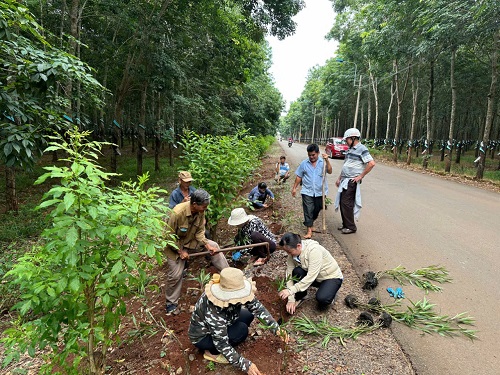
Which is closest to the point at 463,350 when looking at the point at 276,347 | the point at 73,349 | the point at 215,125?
the point at 276,347

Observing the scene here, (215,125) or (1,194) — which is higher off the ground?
(215,125)

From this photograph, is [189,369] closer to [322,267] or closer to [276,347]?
[276,347]

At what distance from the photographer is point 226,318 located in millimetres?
2660

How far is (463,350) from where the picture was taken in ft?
9.34

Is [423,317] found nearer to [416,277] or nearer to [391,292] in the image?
[391,292]

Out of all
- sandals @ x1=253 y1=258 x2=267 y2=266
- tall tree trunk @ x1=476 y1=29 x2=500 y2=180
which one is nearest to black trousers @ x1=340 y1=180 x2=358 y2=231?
sandals @ x1=253 y1=258 x2=267 y2=266

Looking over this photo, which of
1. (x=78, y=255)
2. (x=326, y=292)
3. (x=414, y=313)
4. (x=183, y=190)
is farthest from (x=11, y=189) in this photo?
(x=414, y=313)

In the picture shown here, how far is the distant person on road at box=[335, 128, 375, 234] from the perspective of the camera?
5.41m

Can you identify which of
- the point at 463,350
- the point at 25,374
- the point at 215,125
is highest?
the point at 215,125

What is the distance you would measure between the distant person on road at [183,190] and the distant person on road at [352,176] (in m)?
2.91

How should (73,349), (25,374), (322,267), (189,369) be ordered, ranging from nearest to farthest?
1. (73,349)
2. (189,369)
3. (25,374)
4. (322,267)

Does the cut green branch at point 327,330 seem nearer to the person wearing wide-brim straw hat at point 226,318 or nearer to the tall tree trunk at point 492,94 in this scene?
the person wearing wide-brim straw hat at point 226,318

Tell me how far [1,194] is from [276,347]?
442 inches

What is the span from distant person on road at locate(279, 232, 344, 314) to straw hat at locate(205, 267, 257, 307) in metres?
0.86
